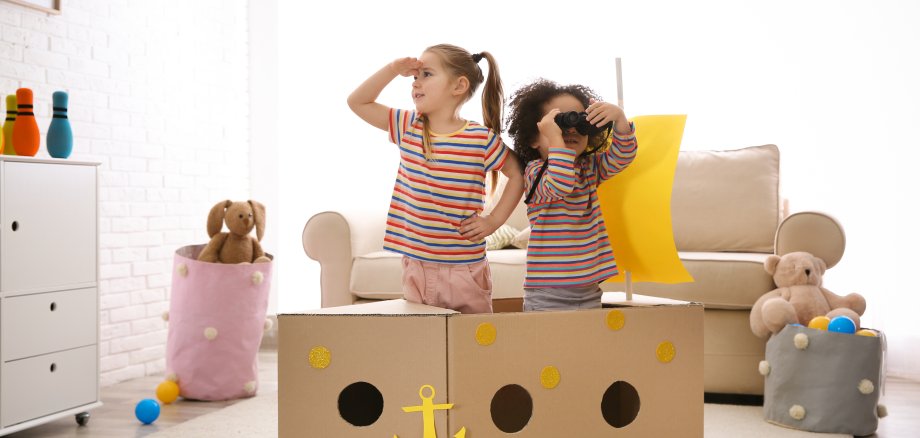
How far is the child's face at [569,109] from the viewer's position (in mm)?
1603

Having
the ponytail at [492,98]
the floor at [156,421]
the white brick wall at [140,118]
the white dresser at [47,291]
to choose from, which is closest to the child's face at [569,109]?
the ponytail at [492,98]

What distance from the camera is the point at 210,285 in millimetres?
2871

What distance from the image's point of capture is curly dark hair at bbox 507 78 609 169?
168 centimetres

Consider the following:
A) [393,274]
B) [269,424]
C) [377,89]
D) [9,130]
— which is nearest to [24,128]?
[9,130]

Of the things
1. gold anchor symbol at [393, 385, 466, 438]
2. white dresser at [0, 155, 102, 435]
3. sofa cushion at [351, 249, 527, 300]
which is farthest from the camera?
sofa cushion at [351, 249, 527, 300]

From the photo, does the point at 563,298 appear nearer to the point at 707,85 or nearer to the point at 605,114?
the point at 605,114

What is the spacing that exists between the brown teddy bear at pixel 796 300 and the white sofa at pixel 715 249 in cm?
10

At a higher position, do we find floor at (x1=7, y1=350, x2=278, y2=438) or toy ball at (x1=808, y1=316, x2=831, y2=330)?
toy ball at (x1=808, y1=316, x2=831, y2=330)

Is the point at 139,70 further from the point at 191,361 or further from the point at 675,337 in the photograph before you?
the point at 675,337

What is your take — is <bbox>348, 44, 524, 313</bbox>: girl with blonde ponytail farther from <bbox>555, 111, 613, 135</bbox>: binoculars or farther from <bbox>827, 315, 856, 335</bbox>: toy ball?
<bbox>827, 315, 856, 335</bbox>: toy ball

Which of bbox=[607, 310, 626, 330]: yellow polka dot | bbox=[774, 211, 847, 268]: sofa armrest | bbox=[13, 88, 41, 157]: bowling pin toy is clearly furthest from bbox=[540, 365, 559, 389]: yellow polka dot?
bbox=[13, 88, 41, 157]: bowling pin toy

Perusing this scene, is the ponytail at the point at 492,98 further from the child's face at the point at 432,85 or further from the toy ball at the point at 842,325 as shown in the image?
the toy ball at the point at 842,325

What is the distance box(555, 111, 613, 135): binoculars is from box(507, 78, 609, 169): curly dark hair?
6.9 inches

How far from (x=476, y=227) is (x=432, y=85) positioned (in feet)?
0.95
